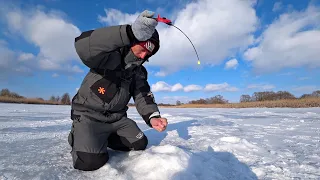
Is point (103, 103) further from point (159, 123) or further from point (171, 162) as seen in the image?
point (171, 162)

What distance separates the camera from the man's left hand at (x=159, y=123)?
229cm

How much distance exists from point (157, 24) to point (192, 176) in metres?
1.28

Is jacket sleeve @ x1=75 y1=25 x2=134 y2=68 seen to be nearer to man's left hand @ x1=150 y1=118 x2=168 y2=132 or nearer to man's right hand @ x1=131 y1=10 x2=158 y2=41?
man's right hand @ x1=131 y1=10 x2=158 y2=41

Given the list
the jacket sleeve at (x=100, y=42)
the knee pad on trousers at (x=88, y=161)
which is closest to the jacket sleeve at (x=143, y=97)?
the jacket sleeve at (x=100, y=42)

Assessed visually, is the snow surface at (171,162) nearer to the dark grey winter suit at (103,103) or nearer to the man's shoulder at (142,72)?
the dark grey winter suit at (103,103)

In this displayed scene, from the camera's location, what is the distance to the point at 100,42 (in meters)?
1.99

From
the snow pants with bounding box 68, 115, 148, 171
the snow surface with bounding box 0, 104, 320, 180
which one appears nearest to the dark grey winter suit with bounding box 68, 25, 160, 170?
the snow pants with bounding box 68, 115, 148, 171

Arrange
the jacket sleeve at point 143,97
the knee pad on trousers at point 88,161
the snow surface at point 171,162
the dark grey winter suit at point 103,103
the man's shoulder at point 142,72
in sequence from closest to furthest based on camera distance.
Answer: the snow surface at point 171,162 → the knee pad on trousers at point 88,161 → the dark grey winter suit at point 103,103 → the jacket sleeve at point 143,97 → the man's shoulder at point 142,72

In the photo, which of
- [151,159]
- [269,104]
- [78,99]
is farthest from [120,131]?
[269,104]

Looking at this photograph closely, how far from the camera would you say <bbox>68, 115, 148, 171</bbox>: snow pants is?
5.89 feet

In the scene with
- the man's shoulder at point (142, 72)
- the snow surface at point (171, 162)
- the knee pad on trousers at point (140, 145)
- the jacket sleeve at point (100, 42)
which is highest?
the jacket sleeve at point (100, 42)

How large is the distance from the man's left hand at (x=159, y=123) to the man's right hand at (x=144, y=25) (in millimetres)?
930

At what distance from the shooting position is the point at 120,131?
2467 millimetres

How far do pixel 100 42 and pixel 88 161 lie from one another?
1.06 m
